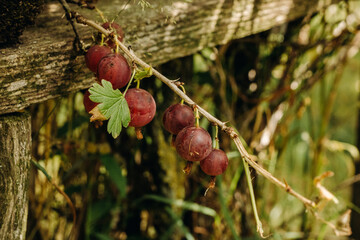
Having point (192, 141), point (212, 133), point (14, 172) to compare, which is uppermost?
point (192, 141)

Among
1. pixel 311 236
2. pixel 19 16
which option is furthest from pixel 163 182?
pixel 19 16

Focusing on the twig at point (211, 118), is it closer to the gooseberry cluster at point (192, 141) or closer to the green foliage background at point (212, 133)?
the gooseberry cluster at point (192, 141)

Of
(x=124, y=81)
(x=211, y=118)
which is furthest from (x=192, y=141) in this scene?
(x=124, y=81)

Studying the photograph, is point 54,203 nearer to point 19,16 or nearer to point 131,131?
point 131,131

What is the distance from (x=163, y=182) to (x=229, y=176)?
11.0 inches

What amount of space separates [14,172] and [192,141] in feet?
1.23

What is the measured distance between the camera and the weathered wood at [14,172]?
26.0 inches

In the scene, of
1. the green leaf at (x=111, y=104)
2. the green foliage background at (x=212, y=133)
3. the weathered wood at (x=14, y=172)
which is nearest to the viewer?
the green leaf at (x=111, y=104)

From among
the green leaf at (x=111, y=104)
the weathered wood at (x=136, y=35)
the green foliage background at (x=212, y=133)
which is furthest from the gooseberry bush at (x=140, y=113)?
the green foliage background at (x=212, y=133)

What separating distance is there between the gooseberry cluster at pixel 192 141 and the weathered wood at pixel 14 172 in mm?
298

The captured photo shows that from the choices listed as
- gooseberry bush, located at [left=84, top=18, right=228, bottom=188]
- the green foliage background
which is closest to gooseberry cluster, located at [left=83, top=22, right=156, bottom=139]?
gooseberry bush, located at [left=84, top=18, right=228, bottom=188]

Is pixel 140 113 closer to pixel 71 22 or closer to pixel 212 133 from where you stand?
pixel 71 22

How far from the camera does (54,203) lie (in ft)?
4.51

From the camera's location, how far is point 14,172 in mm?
682
